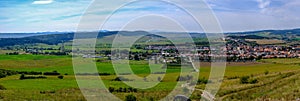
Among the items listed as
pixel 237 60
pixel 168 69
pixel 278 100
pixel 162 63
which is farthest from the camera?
pixel 237 60

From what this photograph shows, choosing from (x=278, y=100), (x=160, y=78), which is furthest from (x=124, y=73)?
(x=278, y=100)

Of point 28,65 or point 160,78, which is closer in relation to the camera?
point 160,78

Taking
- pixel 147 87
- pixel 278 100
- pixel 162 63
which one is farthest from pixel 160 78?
pixel 278 100

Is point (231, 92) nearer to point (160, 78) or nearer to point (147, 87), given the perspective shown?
point (147, 87)

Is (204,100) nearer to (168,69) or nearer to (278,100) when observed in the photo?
(278,100)

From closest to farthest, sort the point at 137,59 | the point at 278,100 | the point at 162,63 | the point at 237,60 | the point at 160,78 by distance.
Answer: the point at 278,100 → the point at 160,78 → the point at 162,63 → the point at 237,60 → the point at 137,59

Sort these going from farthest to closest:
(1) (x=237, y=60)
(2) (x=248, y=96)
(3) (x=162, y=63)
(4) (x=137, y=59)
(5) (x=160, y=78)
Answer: (4) (x=137, y=59), (1) (x=237, y=60), (3) (x=162, y=63), (5) (x=160, y=78), (2) (x=248, y=96)

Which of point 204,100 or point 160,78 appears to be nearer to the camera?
point 204,100

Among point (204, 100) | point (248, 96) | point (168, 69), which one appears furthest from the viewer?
point (168, 69)
